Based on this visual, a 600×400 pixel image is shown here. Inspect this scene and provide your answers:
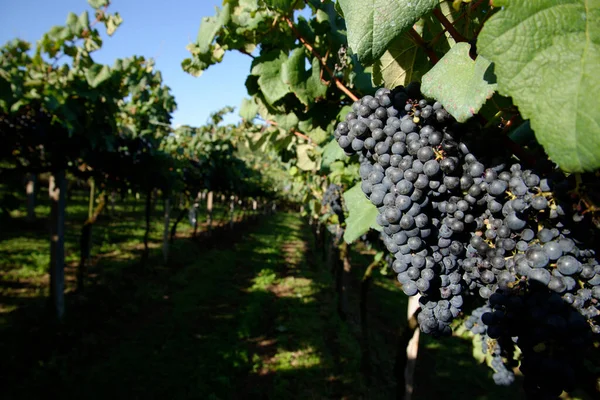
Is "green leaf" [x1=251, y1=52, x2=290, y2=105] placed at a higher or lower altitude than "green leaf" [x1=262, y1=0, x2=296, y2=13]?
lower

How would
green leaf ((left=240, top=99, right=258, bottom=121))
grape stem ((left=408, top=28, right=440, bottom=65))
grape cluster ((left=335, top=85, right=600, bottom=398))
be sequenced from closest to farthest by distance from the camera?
grape cluster ((left=335, top=85, right=600, bottom=398))
grape stem ((left=408, top=28, right=440, bottom=65))
green leaf ((left=240, top=99, right=258, bottom=121))

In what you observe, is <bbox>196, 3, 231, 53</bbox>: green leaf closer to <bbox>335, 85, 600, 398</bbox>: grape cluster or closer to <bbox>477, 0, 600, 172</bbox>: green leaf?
<bbox>335, 85, 600, 398</bbox>: grape cluster

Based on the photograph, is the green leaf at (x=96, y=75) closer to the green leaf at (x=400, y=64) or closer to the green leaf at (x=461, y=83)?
the green leaf at (x=400, y=64)

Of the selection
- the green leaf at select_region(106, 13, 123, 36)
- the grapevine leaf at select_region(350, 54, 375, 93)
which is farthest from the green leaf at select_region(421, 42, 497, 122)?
the green leaf at select_region(106, 13, 123, 36)

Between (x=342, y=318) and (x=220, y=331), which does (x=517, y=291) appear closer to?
(x=220, y=331)

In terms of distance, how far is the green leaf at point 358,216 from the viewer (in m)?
1.34

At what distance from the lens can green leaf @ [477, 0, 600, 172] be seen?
58cm

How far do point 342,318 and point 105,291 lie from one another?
516cm

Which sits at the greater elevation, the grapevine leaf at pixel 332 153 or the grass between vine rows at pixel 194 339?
the grapevine leaf at pixel 332 153

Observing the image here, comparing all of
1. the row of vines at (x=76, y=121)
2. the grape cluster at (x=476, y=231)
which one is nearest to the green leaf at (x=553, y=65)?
the grape cluster at (x=476, y=231)

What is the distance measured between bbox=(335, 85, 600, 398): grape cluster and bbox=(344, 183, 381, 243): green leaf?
146mm

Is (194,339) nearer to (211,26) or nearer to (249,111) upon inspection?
(249,111)

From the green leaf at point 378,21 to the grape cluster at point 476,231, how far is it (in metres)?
0.32

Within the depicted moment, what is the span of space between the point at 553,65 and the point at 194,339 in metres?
7.00
